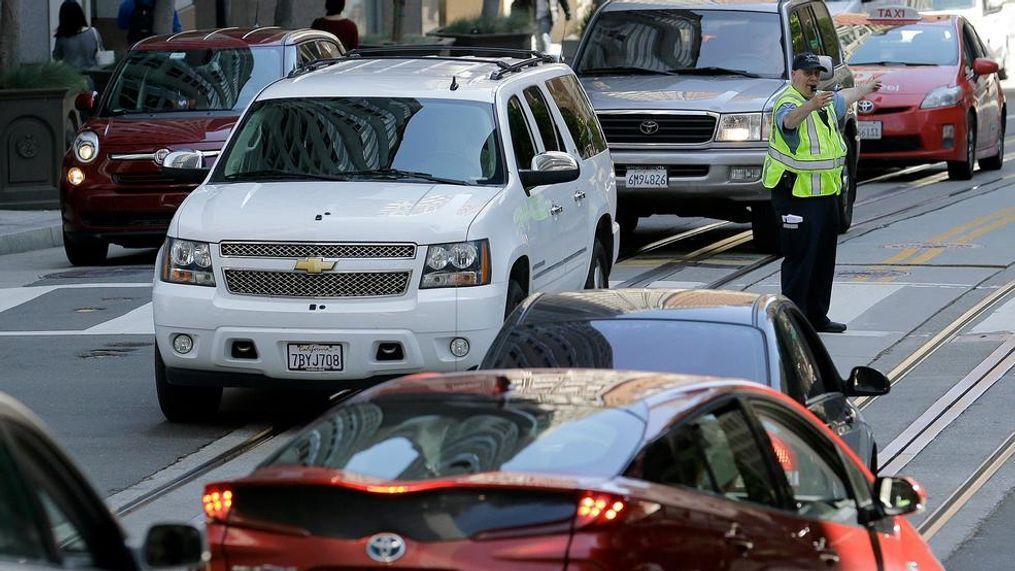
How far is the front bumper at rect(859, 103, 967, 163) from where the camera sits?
22797mm

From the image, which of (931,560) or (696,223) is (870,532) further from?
(696,223)

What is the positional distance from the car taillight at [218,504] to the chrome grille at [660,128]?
40.1 ft

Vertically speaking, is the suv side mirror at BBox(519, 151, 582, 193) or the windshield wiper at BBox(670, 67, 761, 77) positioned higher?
the suv side mirror at BBox(519, 151, 582, 193)

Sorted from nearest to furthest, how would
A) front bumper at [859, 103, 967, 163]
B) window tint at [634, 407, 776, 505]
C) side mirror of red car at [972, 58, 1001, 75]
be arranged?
window tint at [634, 407, 776, 505] → front bumper at [859, 103, 967, 163] → side mirror of red car at [972, 58, 1001, 75]

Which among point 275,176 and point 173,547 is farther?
point 275,176

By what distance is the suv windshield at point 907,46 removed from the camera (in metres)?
24.1

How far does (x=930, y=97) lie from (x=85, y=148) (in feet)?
32.8

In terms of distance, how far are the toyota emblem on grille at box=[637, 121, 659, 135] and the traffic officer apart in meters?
3.62

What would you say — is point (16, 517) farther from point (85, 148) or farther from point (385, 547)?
point (85, 148)

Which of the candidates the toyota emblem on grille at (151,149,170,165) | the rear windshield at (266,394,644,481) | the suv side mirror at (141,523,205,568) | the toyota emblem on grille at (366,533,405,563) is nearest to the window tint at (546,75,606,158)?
the toyota emblem on grille at (151,149,170,165)

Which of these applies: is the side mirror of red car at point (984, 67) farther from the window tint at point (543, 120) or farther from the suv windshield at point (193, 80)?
the window tint at point (543, 120)

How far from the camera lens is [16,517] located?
13.5ft

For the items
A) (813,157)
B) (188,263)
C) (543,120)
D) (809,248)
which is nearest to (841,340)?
(809,248)

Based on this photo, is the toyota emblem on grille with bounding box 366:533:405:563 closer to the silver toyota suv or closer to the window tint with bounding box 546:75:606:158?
the window tint with bounding box 546:75:606:158
